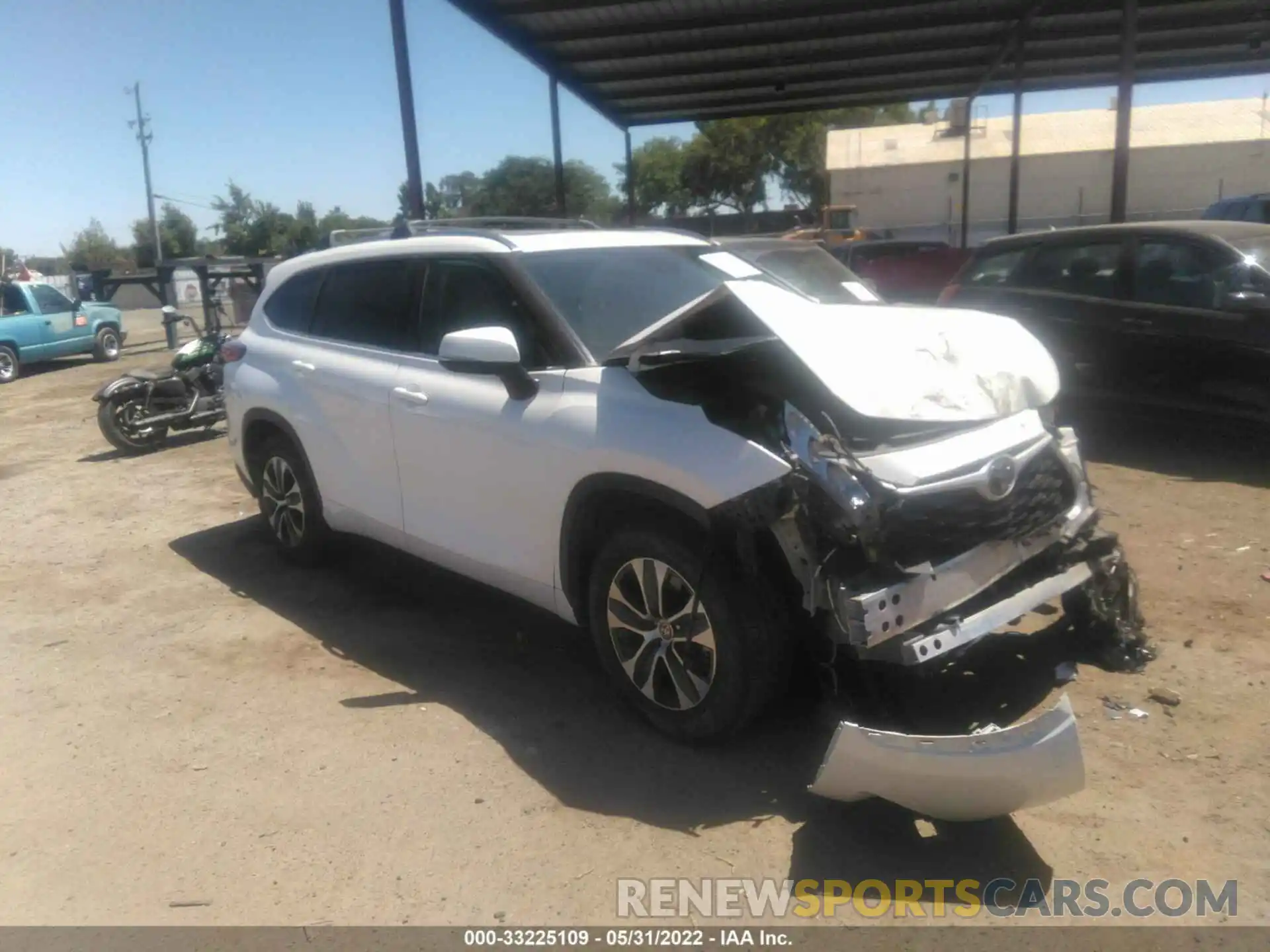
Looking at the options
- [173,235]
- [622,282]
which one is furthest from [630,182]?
[173,235]

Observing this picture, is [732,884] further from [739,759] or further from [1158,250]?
[1158,250]

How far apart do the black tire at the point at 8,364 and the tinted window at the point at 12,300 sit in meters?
0.90

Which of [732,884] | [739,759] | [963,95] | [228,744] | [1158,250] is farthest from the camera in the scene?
[963,95]

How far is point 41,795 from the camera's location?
375 cm

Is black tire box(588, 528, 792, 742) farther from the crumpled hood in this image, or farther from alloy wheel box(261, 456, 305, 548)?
alloy wheel box(261, 456, 305, 548)

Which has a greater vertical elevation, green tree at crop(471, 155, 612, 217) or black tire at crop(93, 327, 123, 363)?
green tree at crop(471, 155, 612, 217)

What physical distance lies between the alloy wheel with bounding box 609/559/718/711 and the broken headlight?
0.61m

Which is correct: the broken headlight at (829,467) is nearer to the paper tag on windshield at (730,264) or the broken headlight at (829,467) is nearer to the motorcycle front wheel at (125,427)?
the paper tag on windshield at (730,264)

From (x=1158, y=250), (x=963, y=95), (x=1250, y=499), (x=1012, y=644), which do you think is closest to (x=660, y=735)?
(x=1012, y=644)

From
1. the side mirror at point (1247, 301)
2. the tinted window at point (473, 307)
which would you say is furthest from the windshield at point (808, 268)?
the tinted window at point (473, 307)

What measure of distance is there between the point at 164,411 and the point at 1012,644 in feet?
29.0

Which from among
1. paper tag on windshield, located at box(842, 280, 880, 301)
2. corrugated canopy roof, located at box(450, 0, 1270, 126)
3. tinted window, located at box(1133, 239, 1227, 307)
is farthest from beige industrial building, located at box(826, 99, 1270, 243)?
tinted window, located at box(1133, 239, 1227, 307)

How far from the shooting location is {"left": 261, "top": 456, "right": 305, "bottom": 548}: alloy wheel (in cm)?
575

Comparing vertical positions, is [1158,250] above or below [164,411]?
above
